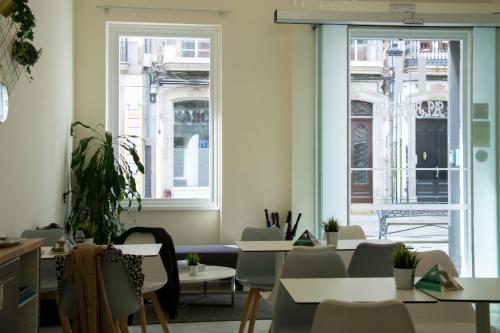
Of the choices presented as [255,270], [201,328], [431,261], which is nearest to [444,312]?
[431,261]

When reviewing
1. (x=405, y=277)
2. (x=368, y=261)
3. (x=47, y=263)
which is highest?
(x=405, y=277)

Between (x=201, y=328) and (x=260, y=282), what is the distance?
75cm

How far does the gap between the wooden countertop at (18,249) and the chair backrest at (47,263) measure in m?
0.94

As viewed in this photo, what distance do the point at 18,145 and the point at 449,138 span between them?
16.3 ft

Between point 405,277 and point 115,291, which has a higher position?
point 405,277

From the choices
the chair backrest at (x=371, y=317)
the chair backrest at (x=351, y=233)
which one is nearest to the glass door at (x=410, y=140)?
the chair backrest at (x=351, y=233)

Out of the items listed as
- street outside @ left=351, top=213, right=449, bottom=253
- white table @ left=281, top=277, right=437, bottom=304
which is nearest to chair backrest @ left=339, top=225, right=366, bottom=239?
street outside @ left=351, top=213, right=449, bottom=253

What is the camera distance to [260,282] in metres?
5.07

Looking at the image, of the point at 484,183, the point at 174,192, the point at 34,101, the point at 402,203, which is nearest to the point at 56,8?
the point at 34,101

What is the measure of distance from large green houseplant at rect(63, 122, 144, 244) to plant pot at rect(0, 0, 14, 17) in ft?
7.68

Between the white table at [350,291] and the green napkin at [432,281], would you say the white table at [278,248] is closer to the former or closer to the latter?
the white table at [350,291]

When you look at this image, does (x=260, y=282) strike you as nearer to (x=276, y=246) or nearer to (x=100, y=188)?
(x=276, y=246)

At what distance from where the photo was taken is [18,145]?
5.11 metres

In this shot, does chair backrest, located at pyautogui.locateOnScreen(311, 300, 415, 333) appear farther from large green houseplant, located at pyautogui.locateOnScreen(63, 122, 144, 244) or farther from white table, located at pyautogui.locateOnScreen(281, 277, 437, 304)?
large green houseplant, located at pyautogui.locateOnScreen(63, 122, 144, 244)
